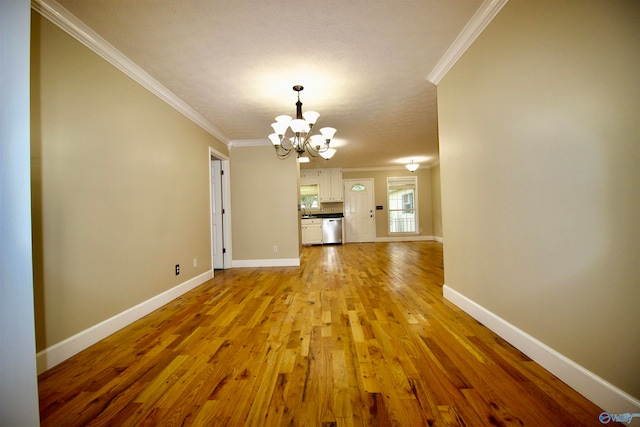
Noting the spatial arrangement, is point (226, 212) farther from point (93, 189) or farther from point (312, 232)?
point (312, 232)

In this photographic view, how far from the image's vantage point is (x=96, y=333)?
1895mm

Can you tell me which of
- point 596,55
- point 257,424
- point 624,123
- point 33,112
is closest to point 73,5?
point 33,112

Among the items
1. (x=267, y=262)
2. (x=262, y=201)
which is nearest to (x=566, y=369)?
(x=267, y=262)

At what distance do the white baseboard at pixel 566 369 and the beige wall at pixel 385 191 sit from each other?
6.34m

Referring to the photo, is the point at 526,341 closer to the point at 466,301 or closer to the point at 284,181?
the point at 466,301

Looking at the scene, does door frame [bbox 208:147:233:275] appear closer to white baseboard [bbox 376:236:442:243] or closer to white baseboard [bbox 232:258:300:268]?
white baseboard [bbox 232:258:300:268]

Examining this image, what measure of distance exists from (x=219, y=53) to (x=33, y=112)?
131 cm

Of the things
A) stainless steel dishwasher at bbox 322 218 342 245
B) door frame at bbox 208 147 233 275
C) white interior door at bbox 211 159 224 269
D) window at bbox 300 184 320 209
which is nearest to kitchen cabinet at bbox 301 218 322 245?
stainless steel dishwasher at bbox 322 218 342 245

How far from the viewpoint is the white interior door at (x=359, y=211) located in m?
8.24

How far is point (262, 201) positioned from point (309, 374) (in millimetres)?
3581

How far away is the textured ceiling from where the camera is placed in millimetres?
1742

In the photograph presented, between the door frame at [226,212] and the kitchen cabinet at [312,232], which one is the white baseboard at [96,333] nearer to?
the door frame at [226,212]

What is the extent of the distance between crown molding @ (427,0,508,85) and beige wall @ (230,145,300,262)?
9.18 feet

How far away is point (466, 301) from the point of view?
7.44ft
